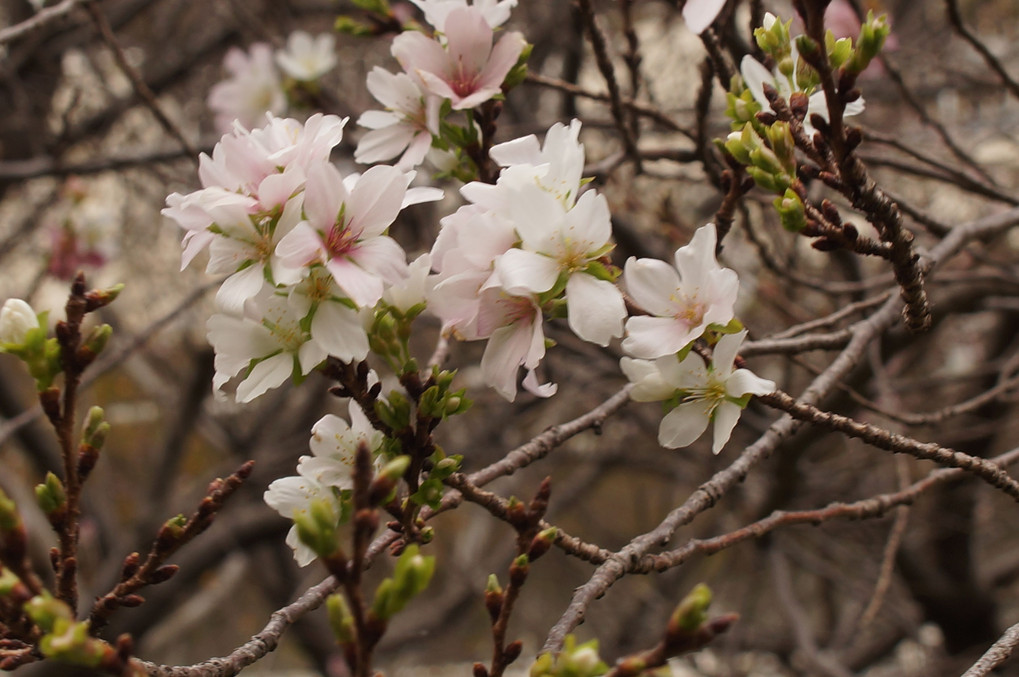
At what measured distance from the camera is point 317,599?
119 centimetres

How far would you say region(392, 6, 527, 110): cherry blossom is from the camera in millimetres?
1300

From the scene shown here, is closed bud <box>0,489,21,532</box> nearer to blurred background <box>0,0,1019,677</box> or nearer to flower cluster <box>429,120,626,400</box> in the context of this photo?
flower cluster <box>429,120,626,400</box>

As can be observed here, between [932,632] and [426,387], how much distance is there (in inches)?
202

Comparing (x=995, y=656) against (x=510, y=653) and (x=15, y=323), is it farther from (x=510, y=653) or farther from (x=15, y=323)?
(x=15, y=323)

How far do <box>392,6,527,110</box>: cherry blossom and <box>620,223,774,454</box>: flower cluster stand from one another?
43 centimetres

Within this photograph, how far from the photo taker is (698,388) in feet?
3.63

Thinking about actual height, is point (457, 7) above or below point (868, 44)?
above

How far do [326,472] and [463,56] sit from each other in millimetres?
703

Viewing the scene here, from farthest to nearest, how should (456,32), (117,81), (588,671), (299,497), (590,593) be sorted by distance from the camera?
(117,81), (456,32), (299,497), (590,593), (588,671)

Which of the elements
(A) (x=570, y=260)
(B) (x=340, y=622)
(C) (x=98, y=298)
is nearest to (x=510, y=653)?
(B) (x=340, y=622)

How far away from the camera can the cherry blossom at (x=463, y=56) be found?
4.26ft

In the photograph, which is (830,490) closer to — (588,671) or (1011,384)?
(1011,384)

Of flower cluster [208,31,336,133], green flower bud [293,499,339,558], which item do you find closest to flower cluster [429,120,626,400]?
green flower bud [293,499,339,558]

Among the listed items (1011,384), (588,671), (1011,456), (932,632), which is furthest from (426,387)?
(932,632)
